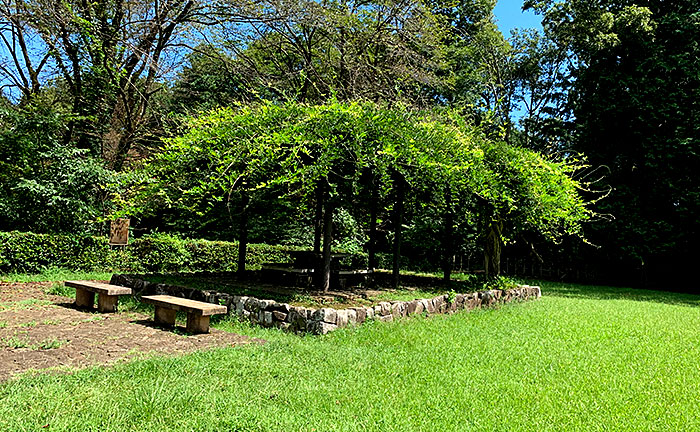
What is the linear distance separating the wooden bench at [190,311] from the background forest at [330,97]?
348 cm

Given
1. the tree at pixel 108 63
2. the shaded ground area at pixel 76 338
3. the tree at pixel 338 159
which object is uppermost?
the tree at pixel 108 63

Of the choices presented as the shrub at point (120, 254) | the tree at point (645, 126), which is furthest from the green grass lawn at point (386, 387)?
the tree at point (645, 126)

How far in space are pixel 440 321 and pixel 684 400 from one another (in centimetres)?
362

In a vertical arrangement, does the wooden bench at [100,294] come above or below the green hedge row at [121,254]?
below

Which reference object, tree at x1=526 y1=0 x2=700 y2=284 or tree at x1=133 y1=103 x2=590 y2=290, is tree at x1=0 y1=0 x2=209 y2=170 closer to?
tree at x1=133 y1=103 x2=590 y2=290

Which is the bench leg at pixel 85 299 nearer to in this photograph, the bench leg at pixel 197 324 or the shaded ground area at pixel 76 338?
the shaded ground area at pixel 76 338

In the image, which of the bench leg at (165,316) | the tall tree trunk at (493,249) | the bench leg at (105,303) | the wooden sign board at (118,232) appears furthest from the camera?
the wooden sign board at (118,232)

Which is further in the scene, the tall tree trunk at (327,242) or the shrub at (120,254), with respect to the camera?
the shrub at (120,254)

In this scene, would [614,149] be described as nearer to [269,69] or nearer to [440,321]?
[269,69]

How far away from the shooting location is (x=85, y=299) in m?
7.73

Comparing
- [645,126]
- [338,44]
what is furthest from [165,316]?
[645,126]

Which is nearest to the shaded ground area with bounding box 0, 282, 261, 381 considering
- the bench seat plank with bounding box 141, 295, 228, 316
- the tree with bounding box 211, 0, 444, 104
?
the bench seat plank with bounding box 141, 295, 228, 316

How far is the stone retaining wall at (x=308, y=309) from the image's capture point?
637 centimetres

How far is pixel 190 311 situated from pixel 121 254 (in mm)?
7873
